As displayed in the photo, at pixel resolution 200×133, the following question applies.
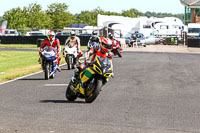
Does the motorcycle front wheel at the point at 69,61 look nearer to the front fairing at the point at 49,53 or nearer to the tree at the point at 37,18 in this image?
the front fairing at the point at 49,53

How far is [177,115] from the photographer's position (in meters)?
9.74

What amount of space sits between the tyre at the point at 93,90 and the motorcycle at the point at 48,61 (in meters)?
6.72

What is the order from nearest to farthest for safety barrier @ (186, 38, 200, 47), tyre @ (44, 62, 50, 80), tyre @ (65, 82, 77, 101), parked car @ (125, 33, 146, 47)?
tyre @ (65, 82, 77, 101)
tyre @ (44, 62, 50, 80)
safety barrier @ (186, 38, 200, 47)
parked car @ (125, 33, 146, 47)

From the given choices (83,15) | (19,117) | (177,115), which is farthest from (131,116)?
(83,15)

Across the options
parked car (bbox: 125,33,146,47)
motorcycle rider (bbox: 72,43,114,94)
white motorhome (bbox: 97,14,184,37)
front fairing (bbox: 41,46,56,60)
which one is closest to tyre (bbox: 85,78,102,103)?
motorcycle rider (bbox: 72,43,114,94)

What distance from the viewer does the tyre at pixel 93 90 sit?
1105cm

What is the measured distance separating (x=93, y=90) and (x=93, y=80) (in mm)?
221

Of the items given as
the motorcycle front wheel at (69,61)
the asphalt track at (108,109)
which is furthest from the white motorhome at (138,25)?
the asphalt track at (108,109)

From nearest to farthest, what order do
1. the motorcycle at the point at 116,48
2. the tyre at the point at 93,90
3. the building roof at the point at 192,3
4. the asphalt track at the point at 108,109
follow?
1. the asphalt track at the point at 108,109
2. the tyre at the point at 93,90
3. the motorcycle at the point at 116,48
4. the building roof at the point at 192,3

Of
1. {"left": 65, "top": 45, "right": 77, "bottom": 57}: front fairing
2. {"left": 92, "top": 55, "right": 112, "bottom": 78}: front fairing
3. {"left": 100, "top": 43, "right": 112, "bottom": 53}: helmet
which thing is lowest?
{"left": 65, "top": 45, "right": 77, "bottom": 57}: front fairing

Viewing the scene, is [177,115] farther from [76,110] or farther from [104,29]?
[104,29]

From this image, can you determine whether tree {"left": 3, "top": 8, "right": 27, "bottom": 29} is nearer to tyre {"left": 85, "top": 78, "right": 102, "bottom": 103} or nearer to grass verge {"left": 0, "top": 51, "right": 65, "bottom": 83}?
grass verge {"left": 0, "top": 51, "right": 65, "bottom": 83}

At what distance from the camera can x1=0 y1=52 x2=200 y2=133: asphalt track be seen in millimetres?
8359

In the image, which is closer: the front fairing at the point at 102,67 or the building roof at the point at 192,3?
the front fairing at the point at 102,67
